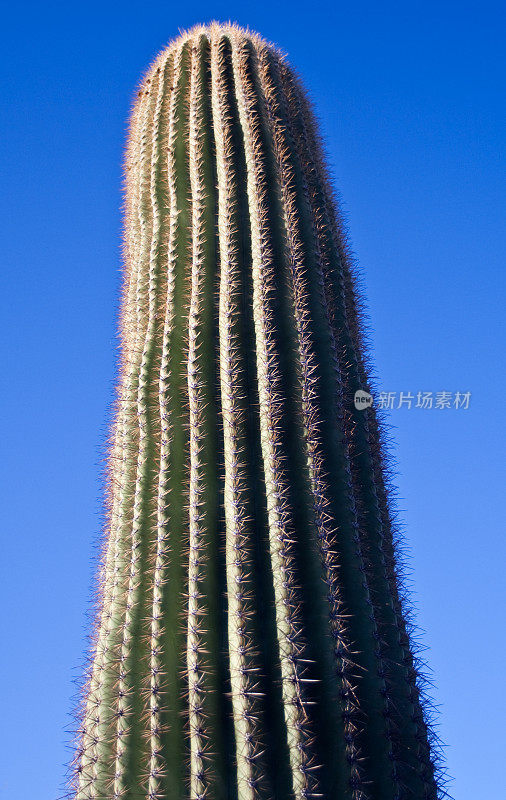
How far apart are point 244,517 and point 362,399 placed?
1210 mm

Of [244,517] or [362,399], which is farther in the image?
[362,399]

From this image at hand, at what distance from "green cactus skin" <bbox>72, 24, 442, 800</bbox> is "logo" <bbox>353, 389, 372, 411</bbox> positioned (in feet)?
0.16

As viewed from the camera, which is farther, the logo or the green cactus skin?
the logo

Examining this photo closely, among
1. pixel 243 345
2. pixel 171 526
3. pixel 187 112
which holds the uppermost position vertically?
pixel 187 112

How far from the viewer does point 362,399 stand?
15.0 ft

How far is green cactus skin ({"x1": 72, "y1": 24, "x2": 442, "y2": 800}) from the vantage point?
3.37 m

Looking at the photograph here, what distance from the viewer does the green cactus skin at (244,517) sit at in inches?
132

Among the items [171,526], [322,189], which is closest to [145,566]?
[171,526]

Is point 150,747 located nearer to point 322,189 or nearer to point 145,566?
point 145,566

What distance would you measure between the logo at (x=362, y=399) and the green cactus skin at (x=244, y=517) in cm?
5

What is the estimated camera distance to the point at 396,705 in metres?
3.67

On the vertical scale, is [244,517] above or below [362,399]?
below

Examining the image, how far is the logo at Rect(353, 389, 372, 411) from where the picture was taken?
14.8 feet

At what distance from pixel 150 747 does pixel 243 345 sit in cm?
199
